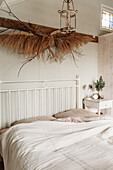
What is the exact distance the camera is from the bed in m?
1.25

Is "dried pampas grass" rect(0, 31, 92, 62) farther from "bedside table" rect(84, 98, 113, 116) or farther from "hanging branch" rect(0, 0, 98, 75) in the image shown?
"bedside table" rect(84, 98, 113, 116)

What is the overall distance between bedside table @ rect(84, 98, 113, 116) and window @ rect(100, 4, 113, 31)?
1.70 metres

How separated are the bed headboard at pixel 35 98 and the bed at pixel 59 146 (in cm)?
59

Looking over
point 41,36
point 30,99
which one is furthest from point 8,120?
point 41,36

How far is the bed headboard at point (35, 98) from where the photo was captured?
2359mm

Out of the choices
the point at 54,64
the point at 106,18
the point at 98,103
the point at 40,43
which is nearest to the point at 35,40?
the point at 40,43

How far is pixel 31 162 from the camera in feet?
4.23

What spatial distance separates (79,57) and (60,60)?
19.1 inches

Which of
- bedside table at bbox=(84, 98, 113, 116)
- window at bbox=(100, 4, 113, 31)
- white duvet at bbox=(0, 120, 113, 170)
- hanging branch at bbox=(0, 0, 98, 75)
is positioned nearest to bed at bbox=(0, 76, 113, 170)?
white duvet at bbox=(0, 120, 113, 170)

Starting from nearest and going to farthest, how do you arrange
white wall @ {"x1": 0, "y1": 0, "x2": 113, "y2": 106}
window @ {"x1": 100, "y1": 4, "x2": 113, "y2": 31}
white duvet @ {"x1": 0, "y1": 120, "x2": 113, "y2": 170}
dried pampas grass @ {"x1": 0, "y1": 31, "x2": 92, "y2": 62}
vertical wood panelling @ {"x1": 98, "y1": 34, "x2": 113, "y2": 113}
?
1. white duvet @ {"x1": 0, "y1": 120, "x2": 113, "y2": 170}
2. dried pampas grass @ {"x1": 0, "y1": 31, "x2": 92, "y2": 62}
3. white wall @ {"x1": 0, "y1": 0, "x2": 113, "y2": 106}
4. vertical wood panelling @ {"x1": 98, "y1": 34, "x2": 113, "y2": 113}
5. window @ {"x1": 100, "y1": 4, "x2": 113, "y2": 31}

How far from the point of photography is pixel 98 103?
120 inches

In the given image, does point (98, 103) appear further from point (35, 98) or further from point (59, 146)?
point (59, 146)

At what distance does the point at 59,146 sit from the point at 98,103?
171 centimetres

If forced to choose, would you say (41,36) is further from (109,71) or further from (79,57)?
(109,71)
